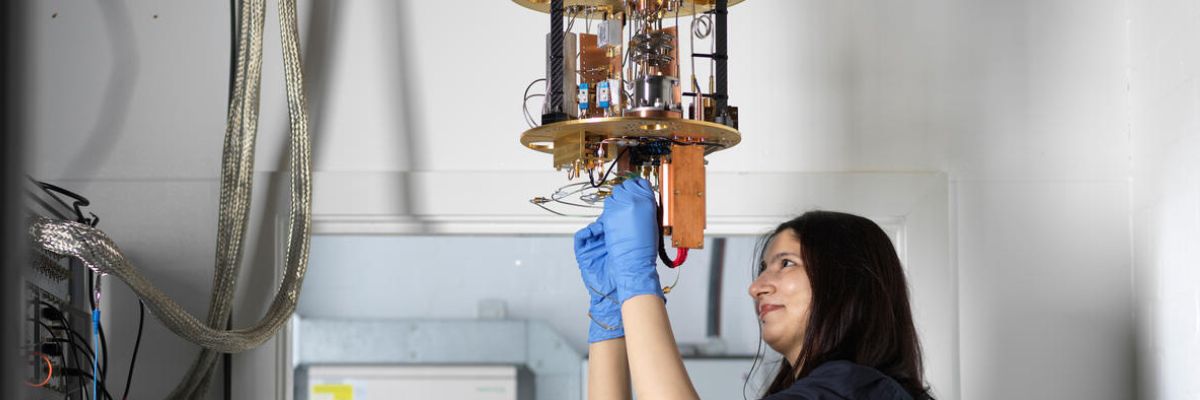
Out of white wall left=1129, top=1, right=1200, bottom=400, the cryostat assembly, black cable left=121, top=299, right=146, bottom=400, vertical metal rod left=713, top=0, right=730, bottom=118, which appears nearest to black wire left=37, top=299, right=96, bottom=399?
black cable left=121, top=299, right=146, bottom=400

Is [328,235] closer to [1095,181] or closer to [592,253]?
[592,253]

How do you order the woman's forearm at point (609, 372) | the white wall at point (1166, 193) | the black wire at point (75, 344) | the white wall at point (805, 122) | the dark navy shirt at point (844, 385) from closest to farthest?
the dark navy shirt at point (844, 385)
the black wire at point (75, 344)
the woman's forearm at point (609, 372)
the white wall at point (1166, 193)
the white wall at point (805, 122)

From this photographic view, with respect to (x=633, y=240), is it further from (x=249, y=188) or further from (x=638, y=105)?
(x=249, y=188)

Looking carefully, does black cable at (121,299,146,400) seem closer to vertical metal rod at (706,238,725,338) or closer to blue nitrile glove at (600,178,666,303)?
blue nitrile glove at (600,178,666,303)

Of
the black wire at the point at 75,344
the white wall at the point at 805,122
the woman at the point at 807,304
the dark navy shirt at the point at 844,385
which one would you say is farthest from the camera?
the white wall at the point at 805,122

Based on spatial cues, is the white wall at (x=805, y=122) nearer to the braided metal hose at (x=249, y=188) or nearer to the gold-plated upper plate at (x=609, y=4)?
the braided metal hose at (x=249, y=188)

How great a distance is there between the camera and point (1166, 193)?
224 cm

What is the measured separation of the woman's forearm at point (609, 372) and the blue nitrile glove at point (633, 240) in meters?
0.16

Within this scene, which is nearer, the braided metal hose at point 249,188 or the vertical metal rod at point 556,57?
the vertical metal rod at point 556,57

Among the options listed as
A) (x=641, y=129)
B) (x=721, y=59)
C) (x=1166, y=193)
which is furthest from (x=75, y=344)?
(x=1166, y=193)

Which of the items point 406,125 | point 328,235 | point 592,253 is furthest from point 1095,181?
point 328,235

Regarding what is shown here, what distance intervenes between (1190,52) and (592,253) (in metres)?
1.13

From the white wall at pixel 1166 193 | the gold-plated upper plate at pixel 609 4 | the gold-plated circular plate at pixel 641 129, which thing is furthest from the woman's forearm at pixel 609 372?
the white wall at pixel 1166 193

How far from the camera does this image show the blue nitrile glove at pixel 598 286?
1.84 m
